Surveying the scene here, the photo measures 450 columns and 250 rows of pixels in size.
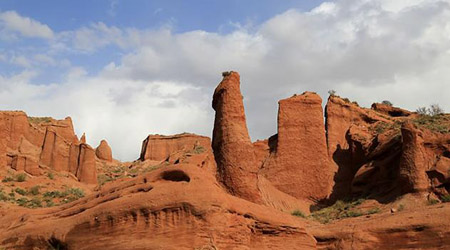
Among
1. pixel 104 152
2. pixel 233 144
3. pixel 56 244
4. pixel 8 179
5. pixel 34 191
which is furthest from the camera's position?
pixel 104 152

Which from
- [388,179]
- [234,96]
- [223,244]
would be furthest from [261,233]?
[388,179]

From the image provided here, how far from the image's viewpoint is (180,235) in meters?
15.7

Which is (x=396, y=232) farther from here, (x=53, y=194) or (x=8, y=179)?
(x=8, y=179)

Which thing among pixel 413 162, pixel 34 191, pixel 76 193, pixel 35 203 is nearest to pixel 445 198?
pixel 413 162

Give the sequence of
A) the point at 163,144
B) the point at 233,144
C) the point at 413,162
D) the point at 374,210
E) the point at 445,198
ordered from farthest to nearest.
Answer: the point at 163,144
the point at 413,162
the point at 374,210
the point at 445,198
the point at 233,144

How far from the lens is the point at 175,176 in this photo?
1791 cm

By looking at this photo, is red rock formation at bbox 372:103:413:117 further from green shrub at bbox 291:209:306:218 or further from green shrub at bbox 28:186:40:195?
green shrub at bbox 28:186:40:195

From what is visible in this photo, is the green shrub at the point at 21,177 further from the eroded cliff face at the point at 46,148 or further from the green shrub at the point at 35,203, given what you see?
the green shrub at the point at 35,203

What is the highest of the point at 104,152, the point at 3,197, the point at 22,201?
the point at 104,152

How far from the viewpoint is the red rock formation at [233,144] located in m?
25.0

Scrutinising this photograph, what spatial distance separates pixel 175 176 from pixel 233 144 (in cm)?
792

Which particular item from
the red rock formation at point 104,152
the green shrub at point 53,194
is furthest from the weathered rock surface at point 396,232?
the red rock formation at point 104,152

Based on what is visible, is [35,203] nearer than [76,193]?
Yes

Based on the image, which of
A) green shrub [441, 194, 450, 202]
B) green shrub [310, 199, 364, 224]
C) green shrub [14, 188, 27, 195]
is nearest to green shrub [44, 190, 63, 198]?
green shrub [14, 188, 27, 195]
